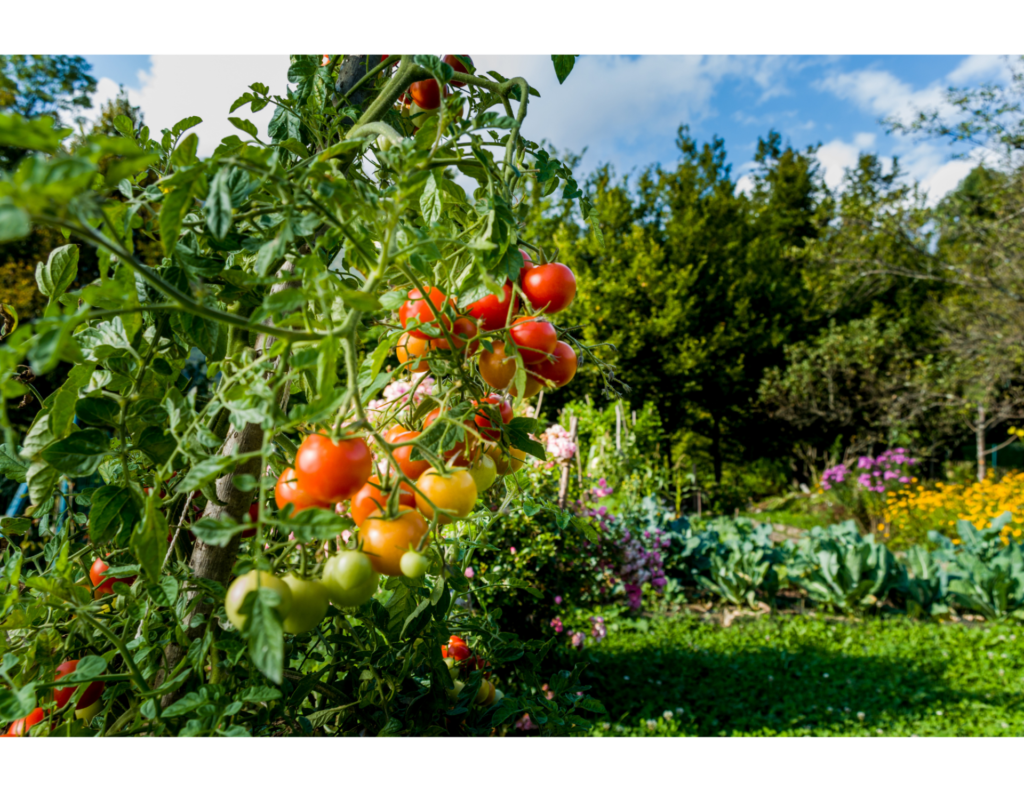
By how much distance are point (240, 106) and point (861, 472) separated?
920 cm

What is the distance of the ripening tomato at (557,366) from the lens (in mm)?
657

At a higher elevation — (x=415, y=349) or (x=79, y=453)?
(x=415, y=349)

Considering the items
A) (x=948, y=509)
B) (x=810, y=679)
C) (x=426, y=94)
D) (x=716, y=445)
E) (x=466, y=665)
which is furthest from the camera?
(x=716, y=445)

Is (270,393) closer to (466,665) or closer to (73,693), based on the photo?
(73,693)

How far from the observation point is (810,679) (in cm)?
341

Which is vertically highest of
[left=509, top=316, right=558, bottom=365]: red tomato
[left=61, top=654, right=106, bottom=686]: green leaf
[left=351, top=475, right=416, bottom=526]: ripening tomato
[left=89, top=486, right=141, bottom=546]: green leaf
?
[left=509, top=316, right=558, bottom=365]: red tomato

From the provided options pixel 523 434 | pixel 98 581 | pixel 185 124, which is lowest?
pixel 98 581

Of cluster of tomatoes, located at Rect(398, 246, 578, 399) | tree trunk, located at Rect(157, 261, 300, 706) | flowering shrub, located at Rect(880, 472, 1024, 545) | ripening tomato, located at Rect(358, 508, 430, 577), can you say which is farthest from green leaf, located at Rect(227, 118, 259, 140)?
flowering shrub, located at Rect(880, 472, 1024, 545)

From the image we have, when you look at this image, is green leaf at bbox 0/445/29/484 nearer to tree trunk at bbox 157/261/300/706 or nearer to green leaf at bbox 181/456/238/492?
tree trunk at bbox 157/261/300/706

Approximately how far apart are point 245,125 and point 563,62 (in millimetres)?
394

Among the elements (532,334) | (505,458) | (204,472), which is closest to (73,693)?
Result: (204,472)

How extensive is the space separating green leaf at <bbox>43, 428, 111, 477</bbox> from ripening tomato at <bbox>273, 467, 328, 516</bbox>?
16cm

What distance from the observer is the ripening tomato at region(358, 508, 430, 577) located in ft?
1.60
